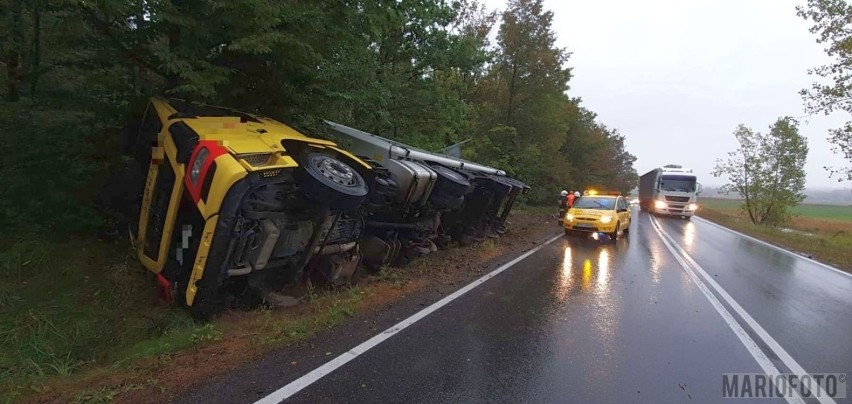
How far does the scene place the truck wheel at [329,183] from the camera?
4684 mm

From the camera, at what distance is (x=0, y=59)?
743cm

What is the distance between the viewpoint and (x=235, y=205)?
4266 millimetres

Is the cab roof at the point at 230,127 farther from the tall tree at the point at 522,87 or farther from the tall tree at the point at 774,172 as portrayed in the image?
the tall tree at the point at 774,172

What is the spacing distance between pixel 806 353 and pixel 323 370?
5.01 metres

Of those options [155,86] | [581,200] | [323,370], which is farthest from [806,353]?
[581,200]

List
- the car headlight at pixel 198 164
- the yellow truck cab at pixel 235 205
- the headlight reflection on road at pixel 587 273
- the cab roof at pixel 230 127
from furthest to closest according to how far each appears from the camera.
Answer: the headlight reflection on road at pixel 587 273
the cab roof at pixel 230 127
the car headlight at pixel 198 164
the yellow truck cab at pixel 235 205

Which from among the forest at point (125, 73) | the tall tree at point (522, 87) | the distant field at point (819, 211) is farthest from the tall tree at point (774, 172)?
the forest at point (125, 73)

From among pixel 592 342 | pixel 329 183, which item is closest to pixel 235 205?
pixel 329 183

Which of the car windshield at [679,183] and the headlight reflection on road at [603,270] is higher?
the car windshield at [679,183]

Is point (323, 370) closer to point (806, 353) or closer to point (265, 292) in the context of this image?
point (265, 292)

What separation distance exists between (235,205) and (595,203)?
43.5ft

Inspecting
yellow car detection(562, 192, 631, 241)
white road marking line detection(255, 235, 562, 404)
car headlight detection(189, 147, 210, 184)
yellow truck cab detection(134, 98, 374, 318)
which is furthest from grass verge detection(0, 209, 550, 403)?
yellow car detection(562, 192, 631, 241)

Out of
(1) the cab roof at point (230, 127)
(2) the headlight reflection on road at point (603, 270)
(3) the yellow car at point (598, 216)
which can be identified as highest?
(1) the cab roof at point (230, 127)

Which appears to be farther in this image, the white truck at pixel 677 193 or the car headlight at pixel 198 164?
the white truck at pixel 677 193
